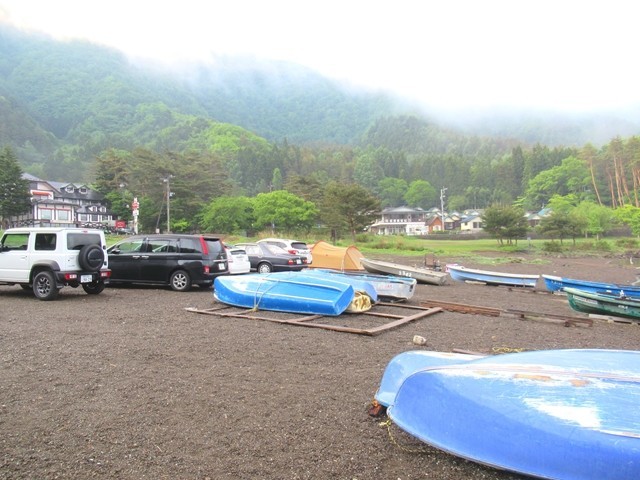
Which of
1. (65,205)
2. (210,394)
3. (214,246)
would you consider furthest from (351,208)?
(210,394)

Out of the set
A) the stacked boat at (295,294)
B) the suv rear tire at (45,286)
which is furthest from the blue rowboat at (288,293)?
the suv rear tire at (45,286)

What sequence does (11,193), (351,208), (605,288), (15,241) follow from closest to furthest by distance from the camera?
(15,241) → (605,288) → (351,208) → (11,193)

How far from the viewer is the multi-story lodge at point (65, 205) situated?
62344 millimetres

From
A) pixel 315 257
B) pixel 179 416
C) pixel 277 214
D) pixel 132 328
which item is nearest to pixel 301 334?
pixel 132 328

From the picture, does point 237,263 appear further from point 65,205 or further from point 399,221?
point 399,221

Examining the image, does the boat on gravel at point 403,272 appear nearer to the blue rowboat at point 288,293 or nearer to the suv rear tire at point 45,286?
the blue rowboat at point 288,293

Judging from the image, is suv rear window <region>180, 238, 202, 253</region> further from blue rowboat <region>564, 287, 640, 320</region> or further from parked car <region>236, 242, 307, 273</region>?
blue rowboat <region>564, 287, 640, 320</region>

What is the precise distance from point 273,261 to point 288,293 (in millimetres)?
8824

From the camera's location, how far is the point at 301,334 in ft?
26.8

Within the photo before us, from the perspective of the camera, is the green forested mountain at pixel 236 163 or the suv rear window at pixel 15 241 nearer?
the suv rear window at pixel 15 241

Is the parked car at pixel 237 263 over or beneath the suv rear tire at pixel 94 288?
over

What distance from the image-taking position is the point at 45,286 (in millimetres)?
11711

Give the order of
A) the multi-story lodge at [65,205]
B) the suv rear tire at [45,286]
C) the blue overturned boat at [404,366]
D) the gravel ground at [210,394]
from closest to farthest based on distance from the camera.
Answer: the gravel ground at [210,394] < the blue overturned boat at [404,366] < the suv rear tire at [45,286] < the multi-story lodge at [65,205]

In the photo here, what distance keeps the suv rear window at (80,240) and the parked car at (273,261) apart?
750 centimetres
